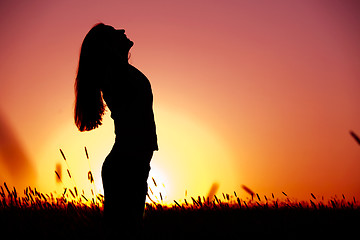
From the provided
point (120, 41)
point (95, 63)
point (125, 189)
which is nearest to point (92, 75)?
point (95, 63)

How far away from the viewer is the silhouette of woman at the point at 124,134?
2977mm

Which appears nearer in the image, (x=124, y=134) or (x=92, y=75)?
(x=124, y=134)

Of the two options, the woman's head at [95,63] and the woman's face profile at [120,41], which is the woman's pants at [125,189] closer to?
the woman's head at [95,63]

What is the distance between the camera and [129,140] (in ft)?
9.95

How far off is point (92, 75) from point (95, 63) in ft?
0.39

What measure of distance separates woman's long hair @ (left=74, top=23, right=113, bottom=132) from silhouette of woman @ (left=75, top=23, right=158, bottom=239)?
1 centimetres

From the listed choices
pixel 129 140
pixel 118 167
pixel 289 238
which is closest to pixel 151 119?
pixel 129 140

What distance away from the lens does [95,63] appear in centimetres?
332

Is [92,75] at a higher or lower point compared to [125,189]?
higher

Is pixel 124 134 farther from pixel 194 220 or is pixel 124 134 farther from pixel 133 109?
pixel 194 220

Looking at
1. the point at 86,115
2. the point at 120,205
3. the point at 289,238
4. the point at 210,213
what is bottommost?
the point at 289,238

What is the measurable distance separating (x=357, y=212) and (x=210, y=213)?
1817 mm

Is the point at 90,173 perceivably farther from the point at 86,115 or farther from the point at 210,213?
the point at 210,213

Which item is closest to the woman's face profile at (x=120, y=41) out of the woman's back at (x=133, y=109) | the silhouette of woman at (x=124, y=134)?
the silhouette of woman at (x=124, y=134)
